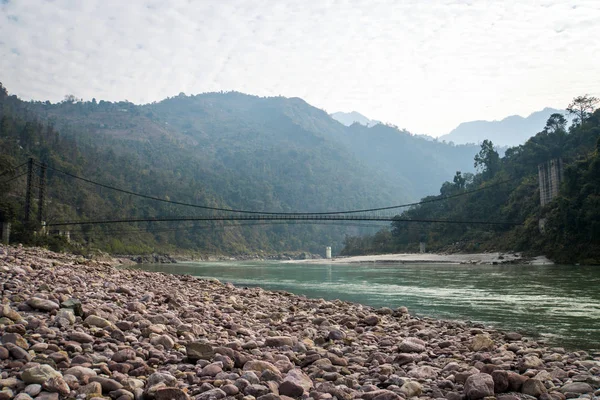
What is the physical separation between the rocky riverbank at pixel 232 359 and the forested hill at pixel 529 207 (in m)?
31.9

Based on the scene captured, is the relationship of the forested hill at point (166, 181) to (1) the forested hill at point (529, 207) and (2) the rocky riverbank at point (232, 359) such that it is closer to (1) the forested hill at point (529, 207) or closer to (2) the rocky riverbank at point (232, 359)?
(2) the rocky riverbank at point (232, 359)

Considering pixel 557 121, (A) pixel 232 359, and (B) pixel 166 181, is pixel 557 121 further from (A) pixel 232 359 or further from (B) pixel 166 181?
(B) pixel 166 181

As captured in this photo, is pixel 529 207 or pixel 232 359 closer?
pixel 232 359

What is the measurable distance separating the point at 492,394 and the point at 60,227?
57717mm

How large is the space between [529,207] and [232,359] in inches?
2066

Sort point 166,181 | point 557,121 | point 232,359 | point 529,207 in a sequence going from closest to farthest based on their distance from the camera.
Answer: point 232,359
point 529,207
point 557,121
point 166,181

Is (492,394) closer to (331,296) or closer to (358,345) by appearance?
(358,345)

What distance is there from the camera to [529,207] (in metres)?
50.4

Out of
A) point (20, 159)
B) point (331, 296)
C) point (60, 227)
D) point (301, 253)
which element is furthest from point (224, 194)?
point (331, 296)

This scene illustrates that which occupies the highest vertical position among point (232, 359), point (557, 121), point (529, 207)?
point (557, 121)

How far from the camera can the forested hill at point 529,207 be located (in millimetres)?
35312

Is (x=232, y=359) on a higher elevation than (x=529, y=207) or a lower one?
lower

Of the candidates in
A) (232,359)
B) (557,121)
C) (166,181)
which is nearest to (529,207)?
(557,121)

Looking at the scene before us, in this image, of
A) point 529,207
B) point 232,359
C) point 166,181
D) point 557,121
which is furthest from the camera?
point 166,181
